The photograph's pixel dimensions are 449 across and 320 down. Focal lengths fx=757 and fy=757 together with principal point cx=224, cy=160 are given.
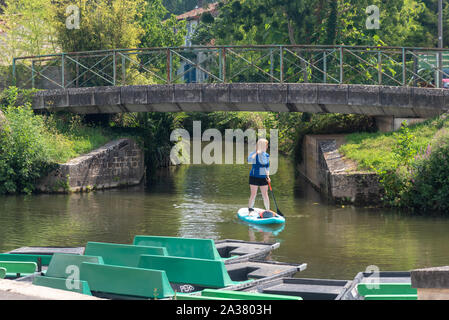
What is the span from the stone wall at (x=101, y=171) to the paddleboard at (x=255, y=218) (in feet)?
19.7

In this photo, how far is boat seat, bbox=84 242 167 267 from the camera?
9625 mm

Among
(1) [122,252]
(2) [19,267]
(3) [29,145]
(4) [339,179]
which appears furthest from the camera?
(3) [29,145]

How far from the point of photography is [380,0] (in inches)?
1139

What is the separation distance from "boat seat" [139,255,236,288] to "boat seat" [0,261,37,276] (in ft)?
4.65

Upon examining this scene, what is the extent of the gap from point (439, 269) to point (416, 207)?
8.08 m

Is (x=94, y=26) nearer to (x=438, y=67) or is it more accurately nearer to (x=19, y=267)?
(x=438, y=67)

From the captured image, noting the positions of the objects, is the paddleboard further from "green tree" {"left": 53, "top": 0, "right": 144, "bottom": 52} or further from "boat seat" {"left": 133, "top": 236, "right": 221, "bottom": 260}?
"green tree" {"left": 53, "top": 0, "right": 144, "bottom": 52}

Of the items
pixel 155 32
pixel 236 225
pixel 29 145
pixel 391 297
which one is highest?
pixel 155 32

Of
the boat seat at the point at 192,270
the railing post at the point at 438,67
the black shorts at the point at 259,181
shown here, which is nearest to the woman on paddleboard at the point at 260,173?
the black shorts at the point at 259,181

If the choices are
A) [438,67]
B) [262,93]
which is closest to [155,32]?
[262,93]

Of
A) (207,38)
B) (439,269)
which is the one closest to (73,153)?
(439,269)

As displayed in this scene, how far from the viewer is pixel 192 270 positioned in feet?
29.9

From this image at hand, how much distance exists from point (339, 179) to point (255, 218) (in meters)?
2.81

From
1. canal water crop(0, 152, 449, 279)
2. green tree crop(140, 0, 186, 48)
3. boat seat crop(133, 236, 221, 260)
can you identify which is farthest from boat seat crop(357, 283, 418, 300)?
green tree crop(140, 0, 186, 48)
